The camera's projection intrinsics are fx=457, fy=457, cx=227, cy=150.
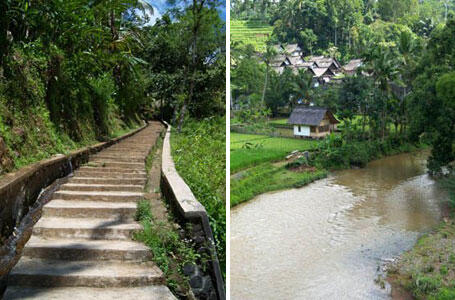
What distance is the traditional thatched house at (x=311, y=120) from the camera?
3508 mm

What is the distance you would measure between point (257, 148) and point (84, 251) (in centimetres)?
247

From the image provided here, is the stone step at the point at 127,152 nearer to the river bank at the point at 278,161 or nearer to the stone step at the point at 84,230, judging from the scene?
the river bank at the point at 278,161

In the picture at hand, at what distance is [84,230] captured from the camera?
146 centimetres

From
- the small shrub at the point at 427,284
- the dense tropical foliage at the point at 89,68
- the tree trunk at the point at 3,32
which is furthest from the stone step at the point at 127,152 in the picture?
the small shrub at the point at 427,284

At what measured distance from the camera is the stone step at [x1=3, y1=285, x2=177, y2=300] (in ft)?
3.51

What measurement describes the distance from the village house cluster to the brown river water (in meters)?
0.76

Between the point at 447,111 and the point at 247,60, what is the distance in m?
1.53

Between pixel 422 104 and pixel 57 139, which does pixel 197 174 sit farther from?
pixel 422 104

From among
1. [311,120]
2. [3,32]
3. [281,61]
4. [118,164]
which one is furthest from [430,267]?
[3,32]

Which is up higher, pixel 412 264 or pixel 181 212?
pixel 181 212

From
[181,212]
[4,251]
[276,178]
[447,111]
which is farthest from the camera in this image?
[276,178]

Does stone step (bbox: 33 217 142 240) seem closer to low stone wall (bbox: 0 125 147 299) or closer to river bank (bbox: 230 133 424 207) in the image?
low stone wall (bbox: 0 125 147 299)

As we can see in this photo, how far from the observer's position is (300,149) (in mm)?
3840

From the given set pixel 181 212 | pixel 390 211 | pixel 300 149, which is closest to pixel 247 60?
pixel 300 149
